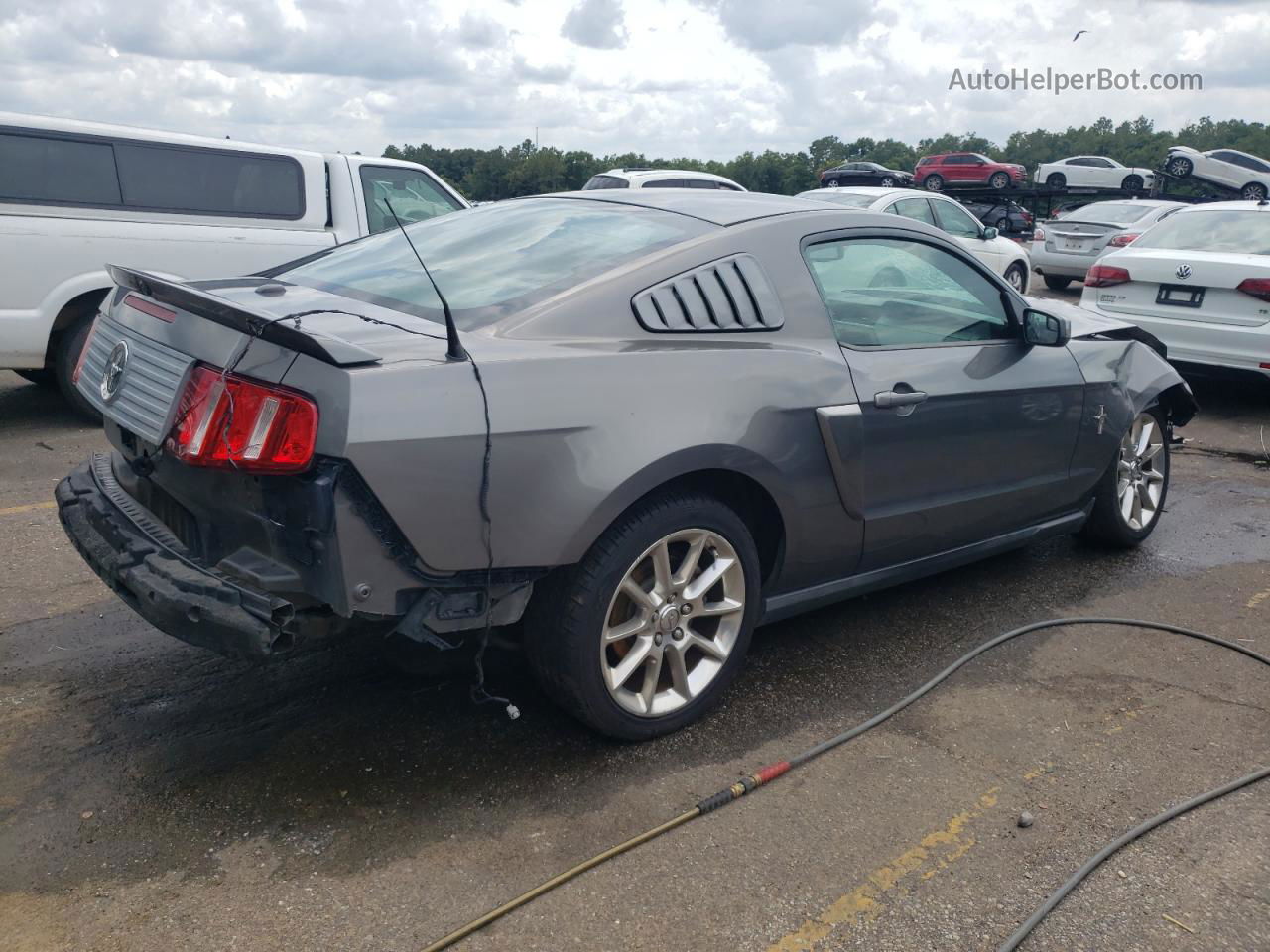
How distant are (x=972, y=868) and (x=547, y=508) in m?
1.39

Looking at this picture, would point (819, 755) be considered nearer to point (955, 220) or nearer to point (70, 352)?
point (70, 352)

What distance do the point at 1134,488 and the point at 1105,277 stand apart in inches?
156

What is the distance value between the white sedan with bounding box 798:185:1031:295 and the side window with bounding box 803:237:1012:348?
7.06m

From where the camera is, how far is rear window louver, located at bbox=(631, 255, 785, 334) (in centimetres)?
322

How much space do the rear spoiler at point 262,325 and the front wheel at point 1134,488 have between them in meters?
3.59

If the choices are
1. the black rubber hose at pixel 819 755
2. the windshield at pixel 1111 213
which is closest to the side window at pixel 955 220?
the windshield at pixel 1111 213

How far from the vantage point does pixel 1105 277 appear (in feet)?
28.1

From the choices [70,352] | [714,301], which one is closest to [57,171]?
[70,352]

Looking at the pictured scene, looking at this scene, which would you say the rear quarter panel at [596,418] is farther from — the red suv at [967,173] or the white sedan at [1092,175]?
the red suv at [967,173]

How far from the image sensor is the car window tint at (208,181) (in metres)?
7.39

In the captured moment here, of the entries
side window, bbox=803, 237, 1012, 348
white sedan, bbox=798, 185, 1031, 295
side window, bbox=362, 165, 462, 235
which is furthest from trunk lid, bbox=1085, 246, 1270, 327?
side window, bbox=362, 165, 462, 235

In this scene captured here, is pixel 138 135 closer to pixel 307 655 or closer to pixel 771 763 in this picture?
pixel 307 655

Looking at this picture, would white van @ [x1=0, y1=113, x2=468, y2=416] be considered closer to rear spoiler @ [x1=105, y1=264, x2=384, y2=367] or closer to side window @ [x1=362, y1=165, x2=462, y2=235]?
side window @ [x1=362, y1=165, x2=462, y2=235]

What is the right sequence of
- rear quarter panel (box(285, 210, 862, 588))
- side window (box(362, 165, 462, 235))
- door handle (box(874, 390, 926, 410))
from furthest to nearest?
side window (box(362, 165, 462, 235))
door handle (box(874, 390, 926, 410))
rear quarter panel (box(285, 210, 862, 588))
